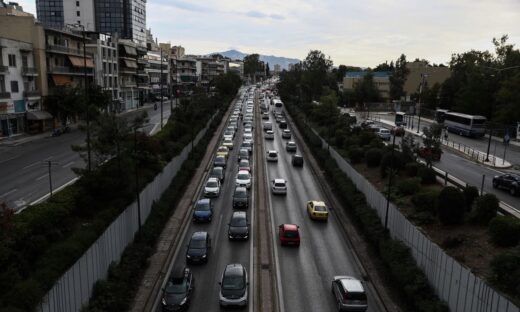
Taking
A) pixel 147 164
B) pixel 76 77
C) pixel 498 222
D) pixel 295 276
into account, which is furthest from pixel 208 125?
pixel 498 222

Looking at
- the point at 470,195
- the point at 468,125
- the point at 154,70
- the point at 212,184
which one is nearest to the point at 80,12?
the point at 154,70

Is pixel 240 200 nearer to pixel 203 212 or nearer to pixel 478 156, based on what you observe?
pixel 203 212

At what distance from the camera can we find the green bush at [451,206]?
22422 mm

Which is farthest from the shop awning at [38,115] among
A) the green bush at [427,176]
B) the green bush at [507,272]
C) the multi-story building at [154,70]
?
the multi-story building at [154,70]

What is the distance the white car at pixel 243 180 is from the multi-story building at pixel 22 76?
33.5 m

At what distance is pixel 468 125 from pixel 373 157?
115ft

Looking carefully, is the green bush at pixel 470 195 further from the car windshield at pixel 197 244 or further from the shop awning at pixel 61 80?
the shop awning at pixel 61 80

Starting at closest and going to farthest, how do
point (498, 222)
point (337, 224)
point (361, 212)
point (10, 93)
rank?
point (498, 222) < point (361, 212) < point (337, 224) < point (10, 93)

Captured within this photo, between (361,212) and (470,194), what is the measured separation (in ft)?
27.0

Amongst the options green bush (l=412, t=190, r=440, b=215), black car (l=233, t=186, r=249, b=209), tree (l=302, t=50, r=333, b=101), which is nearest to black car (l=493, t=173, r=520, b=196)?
green bush (l=412, t=190, r=440, b=215)

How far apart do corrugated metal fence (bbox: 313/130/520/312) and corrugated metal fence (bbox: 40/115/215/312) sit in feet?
49.2

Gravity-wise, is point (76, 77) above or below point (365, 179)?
above

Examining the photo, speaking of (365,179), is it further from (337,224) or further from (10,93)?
(10,93)

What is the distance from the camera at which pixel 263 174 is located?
158ft
